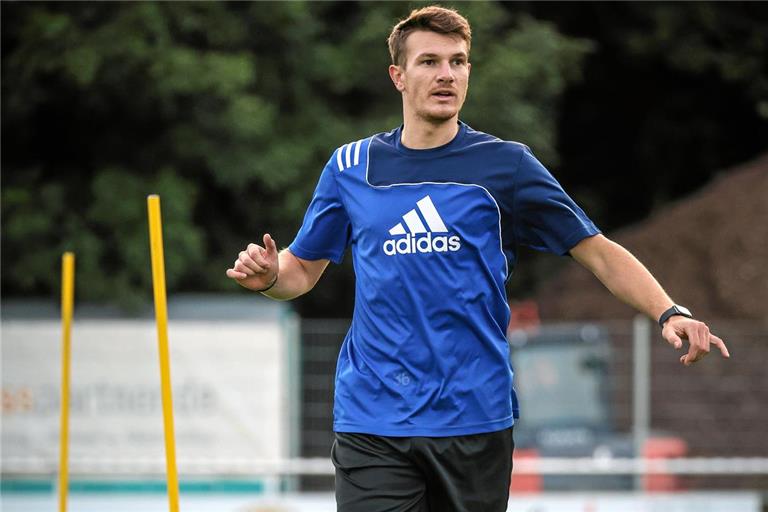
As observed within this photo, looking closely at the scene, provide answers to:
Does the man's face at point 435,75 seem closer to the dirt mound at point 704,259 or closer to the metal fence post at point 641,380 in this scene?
the metal fence post at point 641,380

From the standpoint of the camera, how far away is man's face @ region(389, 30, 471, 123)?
390 centimetres

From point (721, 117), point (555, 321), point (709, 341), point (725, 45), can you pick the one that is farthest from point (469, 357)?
point (721, 117)

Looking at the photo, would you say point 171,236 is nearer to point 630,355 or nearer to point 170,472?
point 630,355

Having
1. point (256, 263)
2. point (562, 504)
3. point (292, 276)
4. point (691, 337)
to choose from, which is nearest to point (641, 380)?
point (562, 504)

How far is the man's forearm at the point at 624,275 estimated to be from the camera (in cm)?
386

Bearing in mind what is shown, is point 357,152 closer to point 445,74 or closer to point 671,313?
point 445,74

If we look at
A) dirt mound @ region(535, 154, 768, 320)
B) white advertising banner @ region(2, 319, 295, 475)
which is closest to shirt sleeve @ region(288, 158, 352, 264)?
white advertising banner @ region(2, 319, 295, 475)

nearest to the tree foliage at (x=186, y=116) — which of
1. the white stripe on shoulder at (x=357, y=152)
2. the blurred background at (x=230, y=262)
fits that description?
the blurred background at (x=230, y=262)

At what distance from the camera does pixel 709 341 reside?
364cm

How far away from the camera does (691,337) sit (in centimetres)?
367

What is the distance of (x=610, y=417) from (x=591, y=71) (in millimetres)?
8090

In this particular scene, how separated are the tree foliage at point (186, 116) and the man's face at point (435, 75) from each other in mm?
8934

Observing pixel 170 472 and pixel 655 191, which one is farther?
pixel 655 191

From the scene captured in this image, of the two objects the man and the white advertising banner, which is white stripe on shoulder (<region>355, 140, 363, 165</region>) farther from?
the white advertising banner
